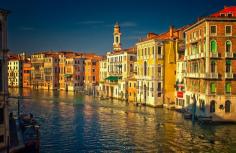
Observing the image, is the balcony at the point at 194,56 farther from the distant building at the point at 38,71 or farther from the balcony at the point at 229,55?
the distant building at the point at 38,71

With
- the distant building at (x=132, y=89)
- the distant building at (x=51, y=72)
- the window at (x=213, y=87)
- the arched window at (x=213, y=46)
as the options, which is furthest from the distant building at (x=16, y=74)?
the arched window at (x=213, y=46)

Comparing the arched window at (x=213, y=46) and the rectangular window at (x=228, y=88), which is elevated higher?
the arched window at (x=213, y=46)

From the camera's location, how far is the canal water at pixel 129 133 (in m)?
26.6

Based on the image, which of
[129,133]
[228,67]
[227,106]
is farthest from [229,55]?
[129,133]

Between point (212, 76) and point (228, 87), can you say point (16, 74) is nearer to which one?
point (212, 76)

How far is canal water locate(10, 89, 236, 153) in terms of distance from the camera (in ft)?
87.1

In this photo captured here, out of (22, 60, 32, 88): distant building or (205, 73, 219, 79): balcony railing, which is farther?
(22, 60, 32, 88): distant building

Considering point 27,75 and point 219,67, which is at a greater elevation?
point 27,75

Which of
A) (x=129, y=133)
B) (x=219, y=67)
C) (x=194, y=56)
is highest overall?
(x=194, y=56)

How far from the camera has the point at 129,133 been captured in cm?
3177

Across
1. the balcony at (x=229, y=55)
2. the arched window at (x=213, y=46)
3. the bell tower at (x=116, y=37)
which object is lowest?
the balcony at (x=229, y=55)

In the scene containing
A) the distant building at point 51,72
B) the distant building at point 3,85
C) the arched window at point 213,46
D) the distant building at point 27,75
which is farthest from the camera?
the distant building at point 27,75

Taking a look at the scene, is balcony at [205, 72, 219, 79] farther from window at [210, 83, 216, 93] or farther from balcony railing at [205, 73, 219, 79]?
window at [210, 83, 216, 93]

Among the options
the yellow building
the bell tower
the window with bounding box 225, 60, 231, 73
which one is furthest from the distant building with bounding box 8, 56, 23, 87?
the window with bounding box 225, 60, 231, 73
